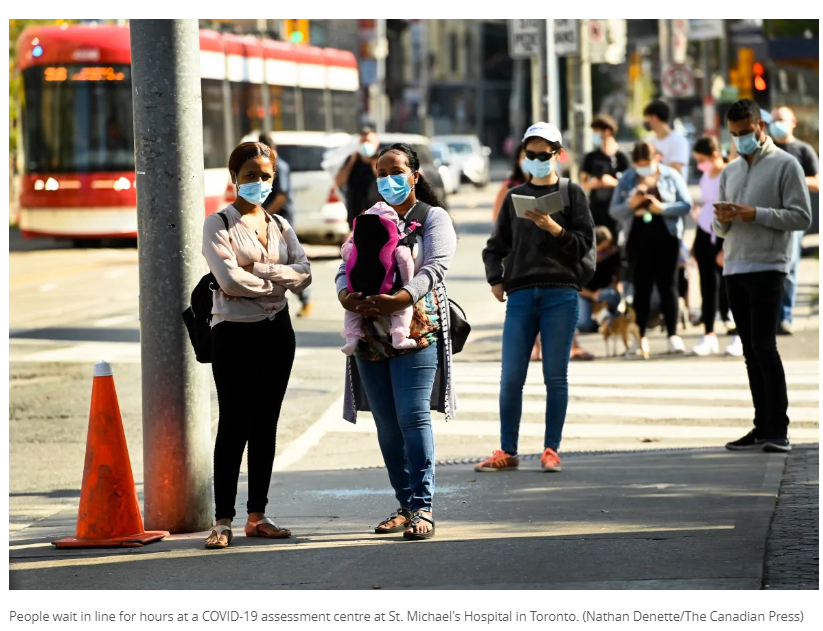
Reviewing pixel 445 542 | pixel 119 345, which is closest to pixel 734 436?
pixel 445 542

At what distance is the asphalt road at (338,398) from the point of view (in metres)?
9.75

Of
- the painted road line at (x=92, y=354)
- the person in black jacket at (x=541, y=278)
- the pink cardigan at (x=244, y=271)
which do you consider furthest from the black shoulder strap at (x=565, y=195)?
the painted road line at (x=92, y=354)

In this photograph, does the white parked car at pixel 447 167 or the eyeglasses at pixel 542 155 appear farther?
the white parked car at pixel 447 167

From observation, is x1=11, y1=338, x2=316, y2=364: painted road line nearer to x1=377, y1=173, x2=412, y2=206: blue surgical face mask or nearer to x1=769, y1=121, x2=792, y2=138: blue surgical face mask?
x1=769, y1=121, x2=792, y2=138: blue surgical face mask

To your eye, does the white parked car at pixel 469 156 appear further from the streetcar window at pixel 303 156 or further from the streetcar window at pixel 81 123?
the streetcar window at pixel 303 156

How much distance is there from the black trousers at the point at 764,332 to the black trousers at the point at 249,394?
10.3 feet

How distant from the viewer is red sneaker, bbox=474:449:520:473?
28.1ft

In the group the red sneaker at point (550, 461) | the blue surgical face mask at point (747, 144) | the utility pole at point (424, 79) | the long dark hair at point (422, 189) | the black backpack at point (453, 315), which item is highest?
the utility pole at point (424, 79)

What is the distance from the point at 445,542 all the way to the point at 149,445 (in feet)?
4.72

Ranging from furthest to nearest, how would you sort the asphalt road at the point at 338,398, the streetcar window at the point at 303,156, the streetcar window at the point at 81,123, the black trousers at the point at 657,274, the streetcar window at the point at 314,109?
the streetcar window at the point at 314,109 → the streetcar window at the point at 81,123 → the streetcar window at the point at 303,156 → the black trousers at the point at 657,274 → the asphalt road at the point at 338,398

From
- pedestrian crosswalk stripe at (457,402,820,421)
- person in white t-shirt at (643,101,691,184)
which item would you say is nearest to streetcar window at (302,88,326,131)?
person in white t-shirt at (643,101,691,184)

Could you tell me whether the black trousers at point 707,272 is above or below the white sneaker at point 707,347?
above

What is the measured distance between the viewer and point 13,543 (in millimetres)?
7094

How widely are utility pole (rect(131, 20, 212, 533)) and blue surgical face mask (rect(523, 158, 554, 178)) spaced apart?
209 cm
